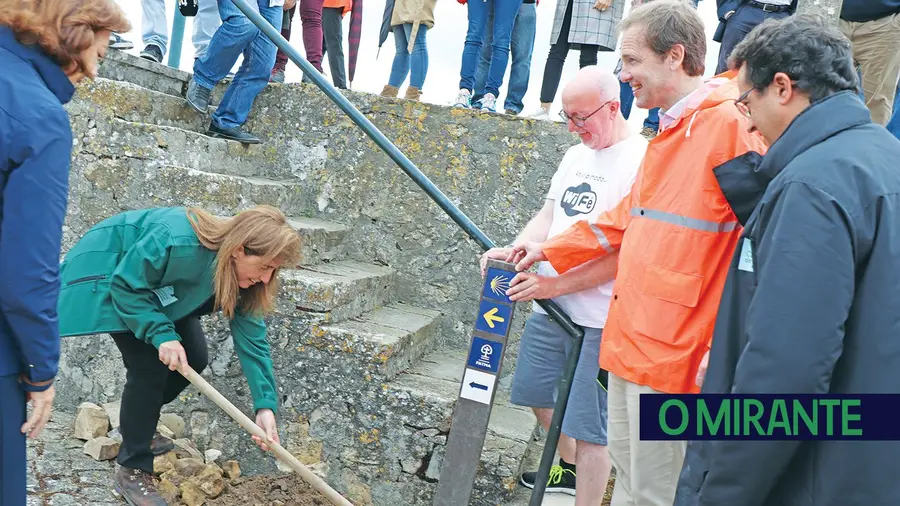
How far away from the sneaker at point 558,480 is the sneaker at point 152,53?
285cm

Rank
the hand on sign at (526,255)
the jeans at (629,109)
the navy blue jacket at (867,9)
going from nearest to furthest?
the hand on sign at (526,255) → the navy blue jacket at (867,9) → the jeans at (629,109)

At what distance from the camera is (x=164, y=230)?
2439 mm

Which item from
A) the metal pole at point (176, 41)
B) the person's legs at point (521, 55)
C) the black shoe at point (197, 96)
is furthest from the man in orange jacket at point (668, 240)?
the metal pole at point (176, 41)

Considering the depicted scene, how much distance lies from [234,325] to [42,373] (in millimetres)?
1105

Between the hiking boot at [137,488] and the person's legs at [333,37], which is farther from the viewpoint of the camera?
the person's legs at [333,37]

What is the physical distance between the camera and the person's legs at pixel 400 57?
465cm

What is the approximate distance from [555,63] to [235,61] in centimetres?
184

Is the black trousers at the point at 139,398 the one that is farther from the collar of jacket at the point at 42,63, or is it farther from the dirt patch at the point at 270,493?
the collar of jacket at the point at 42,63

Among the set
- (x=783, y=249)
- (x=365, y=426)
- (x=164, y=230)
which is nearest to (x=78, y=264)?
(x=164, y=230)

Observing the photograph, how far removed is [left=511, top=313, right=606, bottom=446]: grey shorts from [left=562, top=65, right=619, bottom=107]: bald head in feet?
2.62

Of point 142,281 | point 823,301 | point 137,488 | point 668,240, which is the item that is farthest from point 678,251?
point 137,488

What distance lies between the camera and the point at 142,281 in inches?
93.6

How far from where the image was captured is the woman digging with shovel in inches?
94.2

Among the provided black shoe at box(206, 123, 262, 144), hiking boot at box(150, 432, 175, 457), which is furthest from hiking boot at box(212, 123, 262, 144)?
hiking boot at box(150, 432, 175, 457)
